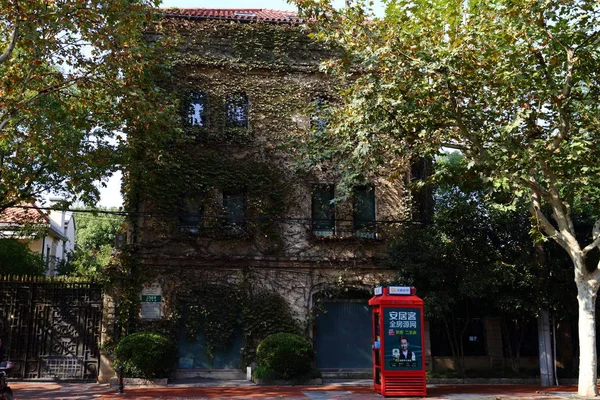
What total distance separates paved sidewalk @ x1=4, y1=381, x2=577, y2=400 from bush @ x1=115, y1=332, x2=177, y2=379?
0.57 meters

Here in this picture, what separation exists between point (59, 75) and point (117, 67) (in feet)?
4.32

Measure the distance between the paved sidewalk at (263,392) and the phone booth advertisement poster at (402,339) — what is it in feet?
2.88

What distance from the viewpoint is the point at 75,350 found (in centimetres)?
1767

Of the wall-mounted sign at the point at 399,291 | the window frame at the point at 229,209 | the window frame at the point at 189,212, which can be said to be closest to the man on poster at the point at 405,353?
the wall-mounted sign at the point at 399,291

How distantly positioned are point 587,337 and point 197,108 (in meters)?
13.6

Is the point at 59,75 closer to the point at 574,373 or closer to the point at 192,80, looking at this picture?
the point at 192,80

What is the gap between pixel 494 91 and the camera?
1473cm

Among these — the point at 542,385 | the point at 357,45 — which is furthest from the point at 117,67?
the point at 542,385

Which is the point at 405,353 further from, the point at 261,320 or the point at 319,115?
the point at 319,115

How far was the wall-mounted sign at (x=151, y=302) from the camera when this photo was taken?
17938 millimetres

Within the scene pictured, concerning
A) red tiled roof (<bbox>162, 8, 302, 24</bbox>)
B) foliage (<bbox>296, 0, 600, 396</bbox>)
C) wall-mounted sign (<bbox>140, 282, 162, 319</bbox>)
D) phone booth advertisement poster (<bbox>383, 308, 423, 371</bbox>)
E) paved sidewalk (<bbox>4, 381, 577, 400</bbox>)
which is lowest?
paved sidewalk (<bbox>4, 381, 577, 400</bbox>)

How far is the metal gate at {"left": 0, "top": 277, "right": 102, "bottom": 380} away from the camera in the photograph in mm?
17516

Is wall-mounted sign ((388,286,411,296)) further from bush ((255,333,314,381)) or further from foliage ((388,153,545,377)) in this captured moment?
bush ((255,333,314,381))

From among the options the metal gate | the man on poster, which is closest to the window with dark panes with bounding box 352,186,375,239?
the man on poster
